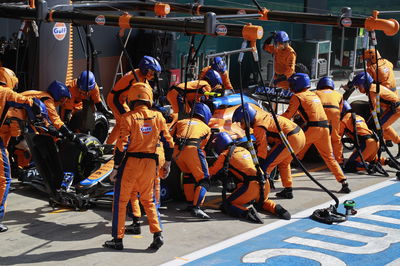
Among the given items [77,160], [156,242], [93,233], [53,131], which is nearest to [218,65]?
[77,160]

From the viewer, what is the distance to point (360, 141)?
13008 mm

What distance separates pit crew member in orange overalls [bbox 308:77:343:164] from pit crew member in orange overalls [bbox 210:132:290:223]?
106 inches

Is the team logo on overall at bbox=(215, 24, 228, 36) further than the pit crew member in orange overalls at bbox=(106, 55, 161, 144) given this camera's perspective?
No

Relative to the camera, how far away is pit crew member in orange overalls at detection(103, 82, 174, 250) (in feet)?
28.2

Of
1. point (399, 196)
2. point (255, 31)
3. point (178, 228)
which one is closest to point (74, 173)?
point (178, 228)

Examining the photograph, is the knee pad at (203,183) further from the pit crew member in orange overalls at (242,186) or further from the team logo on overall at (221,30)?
the team logo on overall at (221,30)

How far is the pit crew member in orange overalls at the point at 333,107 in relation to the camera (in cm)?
1247

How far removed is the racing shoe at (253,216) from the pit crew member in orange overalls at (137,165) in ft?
5.49

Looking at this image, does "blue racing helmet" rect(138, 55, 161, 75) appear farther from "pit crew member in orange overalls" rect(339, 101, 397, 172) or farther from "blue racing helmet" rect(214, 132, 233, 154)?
"pit crew member in orange overalls" rect(339, 101, 397, 172)

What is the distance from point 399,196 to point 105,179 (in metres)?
4.64

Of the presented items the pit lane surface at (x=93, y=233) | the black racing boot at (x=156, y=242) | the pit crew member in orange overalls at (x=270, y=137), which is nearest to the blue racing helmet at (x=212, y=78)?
the pit crew member in orange overalls at (x=270, y=137)

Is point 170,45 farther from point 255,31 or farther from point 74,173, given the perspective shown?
point 255,31

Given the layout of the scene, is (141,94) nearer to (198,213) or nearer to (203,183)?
(203,183)

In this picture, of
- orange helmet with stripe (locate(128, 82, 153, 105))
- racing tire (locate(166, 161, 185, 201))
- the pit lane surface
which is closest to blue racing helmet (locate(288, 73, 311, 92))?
the pit lane surface
